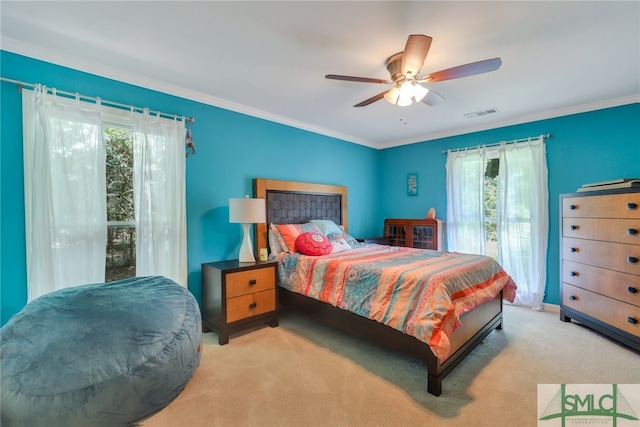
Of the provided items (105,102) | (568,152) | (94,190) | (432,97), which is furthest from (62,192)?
(568,152)

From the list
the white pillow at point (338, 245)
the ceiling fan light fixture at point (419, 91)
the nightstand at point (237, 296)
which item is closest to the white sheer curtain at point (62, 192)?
the nightstand at point (237, 296)

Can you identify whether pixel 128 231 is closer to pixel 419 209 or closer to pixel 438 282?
pixel 438 282

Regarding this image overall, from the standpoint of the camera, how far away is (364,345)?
8.60 ft

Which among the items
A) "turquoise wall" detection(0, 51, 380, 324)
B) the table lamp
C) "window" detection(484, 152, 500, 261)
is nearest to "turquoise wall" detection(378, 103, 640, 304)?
"window" detection(484, 152, 500, 261)

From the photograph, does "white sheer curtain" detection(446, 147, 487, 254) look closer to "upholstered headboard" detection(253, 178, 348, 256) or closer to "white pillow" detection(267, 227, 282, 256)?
"upholstered headboard" detection(253, 178, 348, 256)

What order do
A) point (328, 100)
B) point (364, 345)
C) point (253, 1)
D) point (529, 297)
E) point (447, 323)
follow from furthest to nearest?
point (529, 297), point (328, 100), point (364, 345), point (447, 323), point (253, 1)

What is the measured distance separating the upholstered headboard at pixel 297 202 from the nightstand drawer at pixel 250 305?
68 centimetres

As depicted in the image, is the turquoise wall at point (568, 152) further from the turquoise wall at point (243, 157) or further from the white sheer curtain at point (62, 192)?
the white sheer curtain at point (62, 192)

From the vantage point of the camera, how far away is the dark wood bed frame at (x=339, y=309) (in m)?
2.03

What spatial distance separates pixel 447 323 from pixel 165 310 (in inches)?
76.7

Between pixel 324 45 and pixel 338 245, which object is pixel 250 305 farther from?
pixel 324 45

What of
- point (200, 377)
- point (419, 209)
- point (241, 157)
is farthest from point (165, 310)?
point (419, 209)

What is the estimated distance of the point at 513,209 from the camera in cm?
379

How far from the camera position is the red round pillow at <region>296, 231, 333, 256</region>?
308 cm
